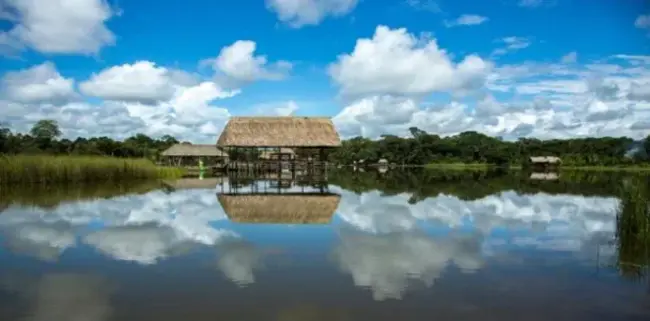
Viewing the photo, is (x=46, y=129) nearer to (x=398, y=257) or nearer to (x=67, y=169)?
(x=67, y=169)

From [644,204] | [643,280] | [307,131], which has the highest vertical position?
[307,131]

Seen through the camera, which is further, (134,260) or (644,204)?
(644,204)

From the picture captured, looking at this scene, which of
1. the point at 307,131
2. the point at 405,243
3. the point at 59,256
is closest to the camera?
the point at 59,256

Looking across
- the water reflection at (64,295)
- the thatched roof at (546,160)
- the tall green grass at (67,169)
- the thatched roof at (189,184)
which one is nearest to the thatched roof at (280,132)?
the thatched roof at (189,184)

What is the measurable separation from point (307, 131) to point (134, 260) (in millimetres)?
27095

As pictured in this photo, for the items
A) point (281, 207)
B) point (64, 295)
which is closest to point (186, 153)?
point (281, 207)

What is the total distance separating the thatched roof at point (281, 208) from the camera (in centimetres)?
1096

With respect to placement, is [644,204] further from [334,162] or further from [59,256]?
[334,162]

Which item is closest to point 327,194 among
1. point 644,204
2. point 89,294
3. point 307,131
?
point 644,204

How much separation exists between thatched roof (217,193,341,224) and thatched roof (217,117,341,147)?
15.4 meters

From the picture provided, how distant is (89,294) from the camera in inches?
200

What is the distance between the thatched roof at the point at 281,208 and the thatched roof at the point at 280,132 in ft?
50.4

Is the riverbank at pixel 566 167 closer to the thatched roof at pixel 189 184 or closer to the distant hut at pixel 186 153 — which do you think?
the distant hut at pixel 186 153

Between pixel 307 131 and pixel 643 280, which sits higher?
pixel 307 131
